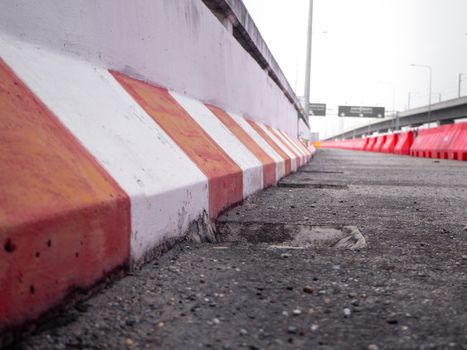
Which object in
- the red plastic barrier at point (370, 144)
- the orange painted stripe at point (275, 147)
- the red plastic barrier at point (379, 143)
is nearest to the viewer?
the orange painted stripe at point (275, 147)

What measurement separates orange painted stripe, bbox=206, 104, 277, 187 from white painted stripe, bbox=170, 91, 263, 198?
6.9 inches

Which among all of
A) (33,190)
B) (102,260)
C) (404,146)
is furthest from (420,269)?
(404,146)

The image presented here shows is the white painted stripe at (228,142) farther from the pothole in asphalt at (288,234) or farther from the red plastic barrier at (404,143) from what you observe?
the red plastic barrier at (404,143)

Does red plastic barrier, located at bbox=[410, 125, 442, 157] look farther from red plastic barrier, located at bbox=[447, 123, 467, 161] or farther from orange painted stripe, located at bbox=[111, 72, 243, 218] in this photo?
orange painted stripe, located at bbox=[111, 72, 243, 218]

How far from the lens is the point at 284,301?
1474 mm

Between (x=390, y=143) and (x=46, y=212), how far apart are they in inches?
1121

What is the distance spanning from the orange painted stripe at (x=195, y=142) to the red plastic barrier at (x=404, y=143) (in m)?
22.4

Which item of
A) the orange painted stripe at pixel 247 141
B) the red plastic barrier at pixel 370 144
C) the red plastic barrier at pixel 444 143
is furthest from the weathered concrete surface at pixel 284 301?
the red plastic barrier at pixel 370 144

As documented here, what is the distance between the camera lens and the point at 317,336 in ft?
4.01

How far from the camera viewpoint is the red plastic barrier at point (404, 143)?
2410cm

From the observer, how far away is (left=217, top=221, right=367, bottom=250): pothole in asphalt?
2.60 metres

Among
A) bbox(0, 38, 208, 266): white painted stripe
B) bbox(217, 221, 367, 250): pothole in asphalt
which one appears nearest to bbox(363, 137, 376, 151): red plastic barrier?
bbox(217, 221, 367, 250): pothole in asphalt

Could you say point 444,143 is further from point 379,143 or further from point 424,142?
point 379,143

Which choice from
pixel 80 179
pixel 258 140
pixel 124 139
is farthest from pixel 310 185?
pixel 80 179
